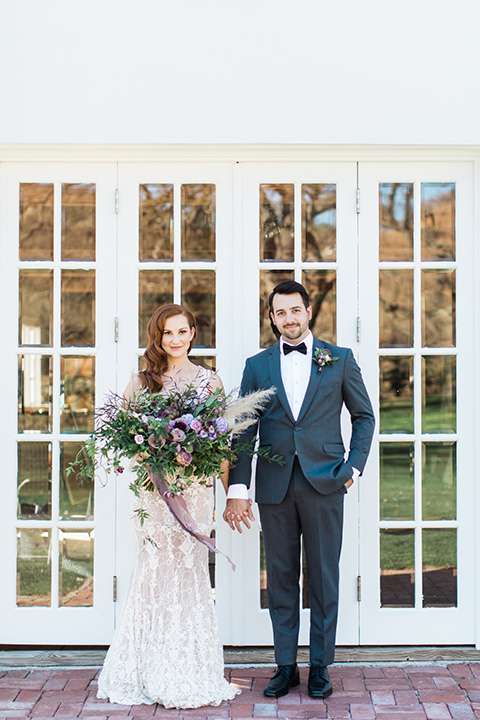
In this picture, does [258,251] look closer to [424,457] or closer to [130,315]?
[130,315]

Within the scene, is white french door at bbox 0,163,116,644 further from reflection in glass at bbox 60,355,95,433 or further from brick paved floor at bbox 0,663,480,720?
brick paved floor at bbox 0,663,480,720

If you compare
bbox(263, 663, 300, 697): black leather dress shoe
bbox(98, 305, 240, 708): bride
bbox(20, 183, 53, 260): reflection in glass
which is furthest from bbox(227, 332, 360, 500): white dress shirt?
bbox(20, 183, 53, 260): reflection in glass

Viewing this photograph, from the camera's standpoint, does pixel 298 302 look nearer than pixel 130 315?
Yes

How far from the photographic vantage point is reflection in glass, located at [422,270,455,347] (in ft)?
13.1

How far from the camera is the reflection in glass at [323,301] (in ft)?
13.0

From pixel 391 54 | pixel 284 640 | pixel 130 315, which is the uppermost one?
pixel 391 54

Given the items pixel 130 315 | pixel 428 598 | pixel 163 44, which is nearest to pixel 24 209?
pixel 130 315

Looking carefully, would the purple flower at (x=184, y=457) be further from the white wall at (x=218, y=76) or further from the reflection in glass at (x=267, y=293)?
the white wall at (x=218, y=76)

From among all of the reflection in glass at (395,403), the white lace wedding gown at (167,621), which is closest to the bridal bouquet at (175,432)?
the white lace wedding gown at (167,621)

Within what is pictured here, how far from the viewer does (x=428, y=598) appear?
3.96 metres

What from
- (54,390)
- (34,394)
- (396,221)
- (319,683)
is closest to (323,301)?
(396,221)

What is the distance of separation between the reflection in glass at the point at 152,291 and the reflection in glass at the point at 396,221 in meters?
1.16

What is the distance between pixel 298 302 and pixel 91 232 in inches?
51.5

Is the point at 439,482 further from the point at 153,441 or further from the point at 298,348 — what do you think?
the point at 153,441
